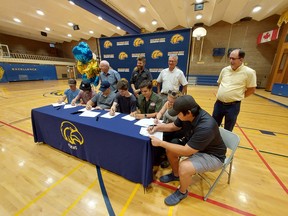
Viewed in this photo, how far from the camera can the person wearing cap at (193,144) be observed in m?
1.28

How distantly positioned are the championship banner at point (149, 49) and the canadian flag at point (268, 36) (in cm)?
888

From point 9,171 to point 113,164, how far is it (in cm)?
160

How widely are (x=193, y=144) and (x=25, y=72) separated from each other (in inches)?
657

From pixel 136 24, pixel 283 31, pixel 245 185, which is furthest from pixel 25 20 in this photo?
pixel 283 31

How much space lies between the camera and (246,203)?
154 cm

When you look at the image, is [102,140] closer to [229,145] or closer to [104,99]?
[104,99]

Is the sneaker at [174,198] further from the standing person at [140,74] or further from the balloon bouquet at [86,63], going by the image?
the balloon bouquet at [86,63]

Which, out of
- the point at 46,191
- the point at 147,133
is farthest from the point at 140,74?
the point at 46,191

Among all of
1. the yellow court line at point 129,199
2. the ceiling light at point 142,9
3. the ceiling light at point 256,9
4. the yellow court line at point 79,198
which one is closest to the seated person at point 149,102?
the yellow court line at point 129,199

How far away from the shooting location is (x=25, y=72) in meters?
12.6

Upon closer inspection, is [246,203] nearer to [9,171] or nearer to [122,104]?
[122,104]

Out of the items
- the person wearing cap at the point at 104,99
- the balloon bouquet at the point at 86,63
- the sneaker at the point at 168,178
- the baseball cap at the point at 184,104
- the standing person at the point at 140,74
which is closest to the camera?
the baseball cap at the point at 184,104

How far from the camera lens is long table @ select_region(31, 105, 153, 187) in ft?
5.05

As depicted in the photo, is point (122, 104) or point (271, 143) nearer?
point (122, 104)
